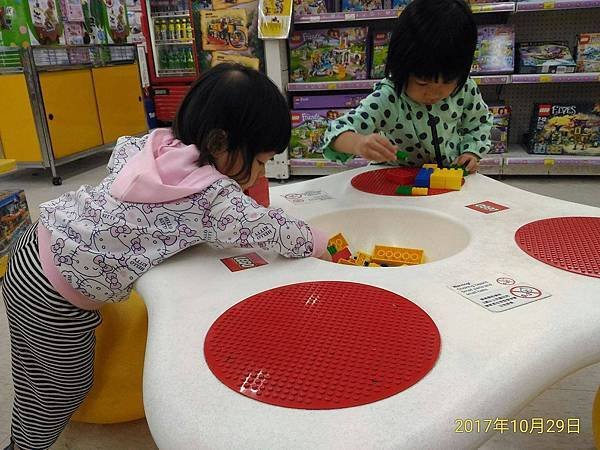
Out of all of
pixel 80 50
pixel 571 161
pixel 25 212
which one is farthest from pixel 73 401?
pixel 80 50

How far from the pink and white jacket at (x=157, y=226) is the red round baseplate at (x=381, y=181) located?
0.40 m

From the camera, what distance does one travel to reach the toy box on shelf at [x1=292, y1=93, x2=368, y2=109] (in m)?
2.99

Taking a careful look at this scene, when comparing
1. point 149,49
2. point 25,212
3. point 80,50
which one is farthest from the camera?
point 80,50

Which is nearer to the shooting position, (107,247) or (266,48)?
(107,247)

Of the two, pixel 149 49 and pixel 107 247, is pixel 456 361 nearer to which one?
pixel 107 247

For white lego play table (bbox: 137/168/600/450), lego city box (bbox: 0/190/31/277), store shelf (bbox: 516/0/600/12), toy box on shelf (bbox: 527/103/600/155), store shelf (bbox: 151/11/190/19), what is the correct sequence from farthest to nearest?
store shelf (bbox: 151/11/190/19)
toy box on shelf (bbox: 527/103/600/155)
store shelf (bbox: 516/0/600/12)
lego city box (bbox: 0/190/31/277)
white lego play table (bbox: 137/168/600/450)

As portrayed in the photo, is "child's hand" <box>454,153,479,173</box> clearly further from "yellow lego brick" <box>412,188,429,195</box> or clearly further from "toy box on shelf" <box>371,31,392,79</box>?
"toy box on shelf" <box>371,31,392,79</box>

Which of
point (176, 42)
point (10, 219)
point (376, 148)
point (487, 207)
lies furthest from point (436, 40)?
point (176, 42)

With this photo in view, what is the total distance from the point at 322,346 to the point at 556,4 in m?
2.71

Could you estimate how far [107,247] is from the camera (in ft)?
2.63

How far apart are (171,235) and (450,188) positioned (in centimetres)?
67

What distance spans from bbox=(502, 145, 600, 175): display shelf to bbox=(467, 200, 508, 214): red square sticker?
2.02 m

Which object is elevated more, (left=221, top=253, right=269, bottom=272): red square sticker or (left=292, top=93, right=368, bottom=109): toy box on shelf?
(left=292, top=93, right=368, bottom=109): toy box on shelf

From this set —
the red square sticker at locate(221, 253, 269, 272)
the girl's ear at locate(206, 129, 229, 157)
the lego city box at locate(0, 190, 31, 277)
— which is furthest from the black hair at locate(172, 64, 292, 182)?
the lego city box at locate(0, 190, 31, 277)
